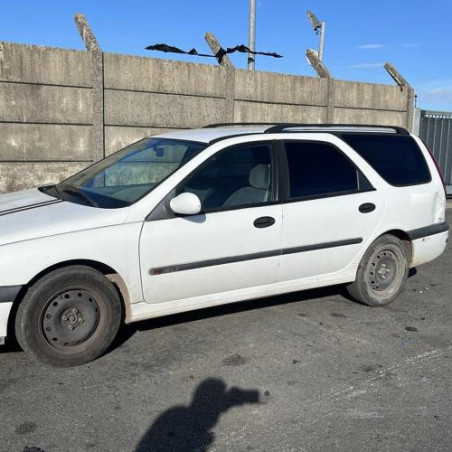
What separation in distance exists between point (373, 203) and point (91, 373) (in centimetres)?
290

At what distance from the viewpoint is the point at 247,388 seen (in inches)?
141

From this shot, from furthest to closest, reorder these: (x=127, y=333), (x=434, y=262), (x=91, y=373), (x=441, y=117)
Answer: (x=441, y=117) < (x=434, y=262) < (x=127, y=333) < (x=91, y=373)

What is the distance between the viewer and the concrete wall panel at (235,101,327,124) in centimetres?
1136

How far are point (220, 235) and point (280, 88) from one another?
823 cm

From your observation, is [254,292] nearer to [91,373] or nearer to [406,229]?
[91,373]

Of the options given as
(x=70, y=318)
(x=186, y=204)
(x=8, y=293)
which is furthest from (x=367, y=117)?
(x=8, y=293)

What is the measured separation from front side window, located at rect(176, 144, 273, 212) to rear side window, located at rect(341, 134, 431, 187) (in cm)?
102

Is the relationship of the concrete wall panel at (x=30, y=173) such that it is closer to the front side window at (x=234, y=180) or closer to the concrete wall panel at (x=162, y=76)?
the concrete wall panel at (x=162, y=76)

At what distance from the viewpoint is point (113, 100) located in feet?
32.4

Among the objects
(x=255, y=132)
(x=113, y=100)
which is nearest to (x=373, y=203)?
(x=255, y=132)

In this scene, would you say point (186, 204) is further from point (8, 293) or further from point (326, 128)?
point (326, 128)

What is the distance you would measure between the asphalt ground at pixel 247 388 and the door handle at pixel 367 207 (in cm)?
98

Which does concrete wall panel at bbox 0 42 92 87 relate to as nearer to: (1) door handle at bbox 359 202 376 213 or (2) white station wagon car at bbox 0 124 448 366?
(2) white station wagon car at bbox 0 124 448 366

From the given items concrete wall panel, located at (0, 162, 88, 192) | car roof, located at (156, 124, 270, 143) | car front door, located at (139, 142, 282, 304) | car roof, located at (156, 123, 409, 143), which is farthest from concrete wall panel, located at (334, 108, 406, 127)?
car front door, located at (139, 142, 282, 304)
